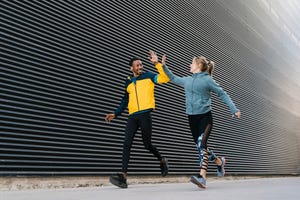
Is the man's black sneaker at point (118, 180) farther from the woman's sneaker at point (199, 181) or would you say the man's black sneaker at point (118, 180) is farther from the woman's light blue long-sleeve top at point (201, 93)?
the woman's light blue long-sleeve top at point (201, 93)

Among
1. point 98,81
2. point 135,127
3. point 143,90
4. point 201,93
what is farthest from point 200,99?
point 98,81

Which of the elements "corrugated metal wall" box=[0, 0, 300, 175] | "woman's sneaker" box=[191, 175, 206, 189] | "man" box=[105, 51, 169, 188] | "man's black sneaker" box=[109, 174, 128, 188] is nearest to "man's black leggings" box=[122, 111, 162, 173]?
"man" box=[105, 51, 169, 188]

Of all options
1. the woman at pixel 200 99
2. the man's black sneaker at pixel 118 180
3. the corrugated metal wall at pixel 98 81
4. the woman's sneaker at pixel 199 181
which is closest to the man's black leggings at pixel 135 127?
the man's black sneaker at pixel 118 180

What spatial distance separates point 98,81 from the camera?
6.78 metres

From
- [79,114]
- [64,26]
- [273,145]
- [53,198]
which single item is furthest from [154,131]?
[273,145]

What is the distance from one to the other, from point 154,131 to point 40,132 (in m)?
3.16

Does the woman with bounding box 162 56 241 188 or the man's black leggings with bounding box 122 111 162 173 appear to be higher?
the woman with bounding box 162 56 241 188

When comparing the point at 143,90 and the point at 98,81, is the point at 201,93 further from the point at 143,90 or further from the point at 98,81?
the point at 98,81

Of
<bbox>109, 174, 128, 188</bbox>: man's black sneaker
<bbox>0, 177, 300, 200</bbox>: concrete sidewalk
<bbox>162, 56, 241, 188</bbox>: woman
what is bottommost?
<bbox>109, 174, 128, 188</bbox>: man's black sneaker

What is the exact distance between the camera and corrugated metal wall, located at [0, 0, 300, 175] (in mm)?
5184

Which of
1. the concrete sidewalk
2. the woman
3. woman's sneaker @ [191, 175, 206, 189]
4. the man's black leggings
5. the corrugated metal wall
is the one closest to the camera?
the concrete sidewalk

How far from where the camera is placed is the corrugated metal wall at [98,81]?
17.0 ft

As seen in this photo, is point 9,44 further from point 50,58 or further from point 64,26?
Result: point 64,26

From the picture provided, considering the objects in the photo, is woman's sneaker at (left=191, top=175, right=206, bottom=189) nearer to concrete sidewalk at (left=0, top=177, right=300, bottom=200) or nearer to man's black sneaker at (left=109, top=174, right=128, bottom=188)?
concrete sidewalk at (left=0, top=177, right=300, bottom=200)
